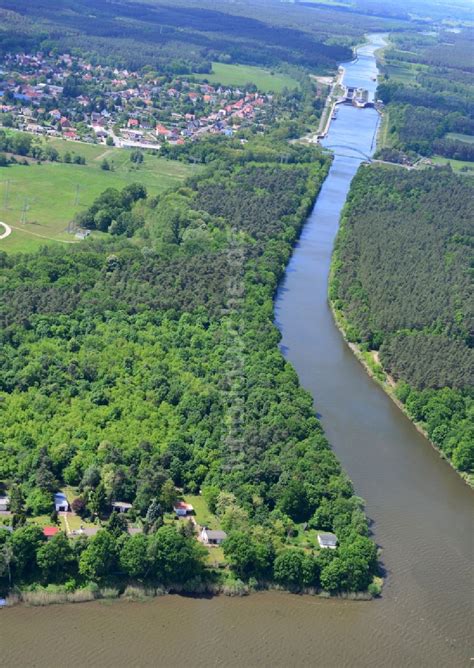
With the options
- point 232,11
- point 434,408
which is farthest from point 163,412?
point 232,11

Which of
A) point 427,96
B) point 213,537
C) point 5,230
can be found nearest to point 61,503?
point 213,537

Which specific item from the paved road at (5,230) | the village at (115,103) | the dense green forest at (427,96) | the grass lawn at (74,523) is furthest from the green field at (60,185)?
the dense green forest at (427,96)

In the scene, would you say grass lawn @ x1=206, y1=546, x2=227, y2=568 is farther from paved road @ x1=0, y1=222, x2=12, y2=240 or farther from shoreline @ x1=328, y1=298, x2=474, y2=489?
paved road @ x1=0, y1=222, x2=12, y2=240

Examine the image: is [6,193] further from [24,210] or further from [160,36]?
[160,36]

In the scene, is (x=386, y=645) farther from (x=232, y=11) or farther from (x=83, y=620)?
(x=232, y=11)

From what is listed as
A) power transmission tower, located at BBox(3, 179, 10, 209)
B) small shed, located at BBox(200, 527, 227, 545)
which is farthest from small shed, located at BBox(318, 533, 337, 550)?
power transmission tower, located at BBox(3, 179, 10, 209)

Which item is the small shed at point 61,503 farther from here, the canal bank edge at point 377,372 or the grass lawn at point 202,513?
the canal bank edge at point 377,372
